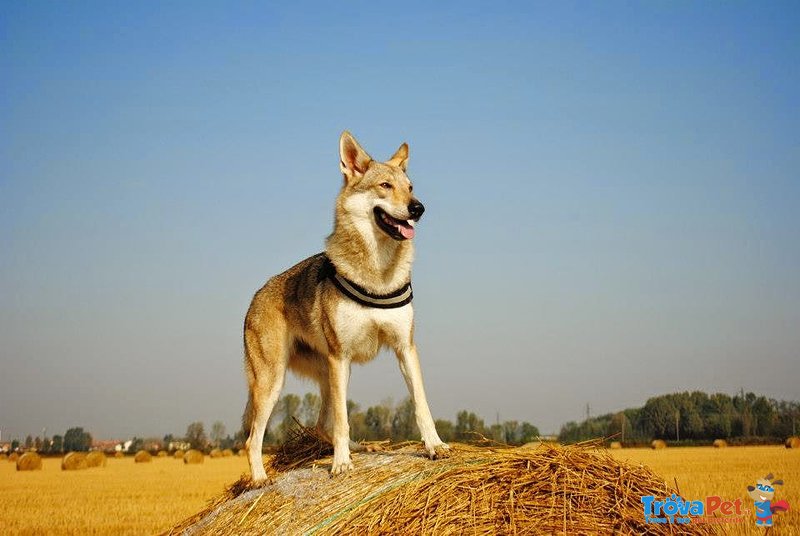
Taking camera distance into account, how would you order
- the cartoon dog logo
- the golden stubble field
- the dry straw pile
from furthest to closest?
the golden stubble field → the cartoon dog logo → the dry straw pile

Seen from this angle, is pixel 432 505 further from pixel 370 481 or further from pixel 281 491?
pixel 281 491

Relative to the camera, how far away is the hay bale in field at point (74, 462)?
25484mm

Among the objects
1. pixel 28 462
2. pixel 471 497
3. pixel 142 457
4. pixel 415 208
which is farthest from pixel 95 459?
pixel 471 497

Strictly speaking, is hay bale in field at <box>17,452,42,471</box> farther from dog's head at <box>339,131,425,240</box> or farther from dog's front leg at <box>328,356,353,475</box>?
dog's head at <box>339,131,425,240</box>

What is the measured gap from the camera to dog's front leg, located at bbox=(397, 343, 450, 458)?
19.9ft

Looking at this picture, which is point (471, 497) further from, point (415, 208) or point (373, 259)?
point (415, 208)

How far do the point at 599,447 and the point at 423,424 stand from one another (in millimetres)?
1385

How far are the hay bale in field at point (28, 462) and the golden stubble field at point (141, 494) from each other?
0.86 meters

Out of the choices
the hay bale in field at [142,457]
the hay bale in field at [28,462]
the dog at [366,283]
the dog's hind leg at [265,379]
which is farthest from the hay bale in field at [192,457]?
→ the dog at [366,283]

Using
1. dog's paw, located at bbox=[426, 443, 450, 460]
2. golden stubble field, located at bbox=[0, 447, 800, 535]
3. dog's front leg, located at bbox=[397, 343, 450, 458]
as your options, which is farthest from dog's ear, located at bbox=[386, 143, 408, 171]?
golden stubble field, located at bbox=[0, 447, 800, 535]

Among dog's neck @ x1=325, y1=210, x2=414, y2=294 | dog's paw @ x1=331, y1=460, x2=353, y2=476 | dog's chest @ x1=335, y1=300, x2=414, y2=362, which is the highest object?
dog's neck @ x1=325, y1=210, x2=414, y2=294

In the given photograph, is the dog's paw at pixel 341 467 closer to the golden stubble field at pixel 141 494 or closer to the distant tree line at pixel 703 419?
the golden stubble field at pixel 141 494

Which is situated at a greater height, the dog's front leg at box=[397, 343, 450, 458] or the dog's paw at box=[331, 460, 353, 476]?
the dog's front leg at box=[397, 343, 450, 458]

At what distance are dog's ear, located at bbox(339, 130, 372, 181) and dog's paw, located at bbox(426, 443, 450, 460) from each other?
2.28 meters
